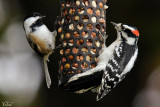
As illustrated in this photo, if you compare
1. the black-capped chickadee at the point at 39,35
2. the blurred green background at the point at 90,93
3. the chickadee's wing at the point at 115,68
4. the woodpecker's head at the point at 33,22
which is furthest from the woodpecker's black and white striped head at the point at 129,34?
the blurred green background at the point at 90,93

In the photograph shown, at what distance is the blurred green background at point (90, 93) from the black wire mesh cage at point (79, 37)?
2141 mm

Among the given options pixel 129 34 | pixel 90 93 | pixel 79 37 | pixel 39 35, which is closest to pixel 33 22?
pixel 39 35

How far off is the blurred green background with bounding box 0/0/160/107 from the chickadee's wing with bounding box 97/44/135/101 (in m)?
2.22

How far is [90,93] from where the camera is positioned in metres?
8.41

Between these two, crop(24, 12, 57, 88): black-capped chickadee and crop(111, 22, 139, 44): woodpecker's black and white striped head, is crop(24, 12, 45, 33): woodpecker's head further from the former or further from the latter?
crop(111, 22, 139, 44): woodpecker's black and white striped head

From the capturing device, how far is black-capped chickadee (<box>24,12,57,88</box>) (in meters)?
6.74

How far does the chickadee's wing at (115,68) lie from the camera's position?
230 inches

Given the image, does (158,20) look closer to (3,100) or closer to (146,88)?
(146,88)

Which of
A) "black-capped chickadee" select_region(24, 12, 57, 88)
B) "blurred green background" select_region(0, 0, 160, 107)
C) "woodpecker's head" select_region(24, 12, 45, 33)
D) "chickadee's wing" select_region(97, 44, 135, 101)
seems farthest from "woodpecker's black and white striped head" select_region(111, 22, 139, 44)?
"blurred green background" select_region(0, 0, 160, 107)

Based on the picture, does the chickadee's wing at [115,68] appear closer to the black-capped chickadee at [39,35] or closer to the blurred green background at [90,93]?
the black-capped chickadee at [39,35]

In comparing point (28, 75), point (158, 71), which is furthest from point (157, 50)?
point (28, 75)

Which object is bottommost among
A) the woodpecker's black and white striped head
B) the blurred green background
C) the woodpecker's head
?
the blurred green background

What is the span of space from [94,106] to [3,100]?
163cm

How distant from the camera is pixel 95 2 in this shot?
626 centimetres
